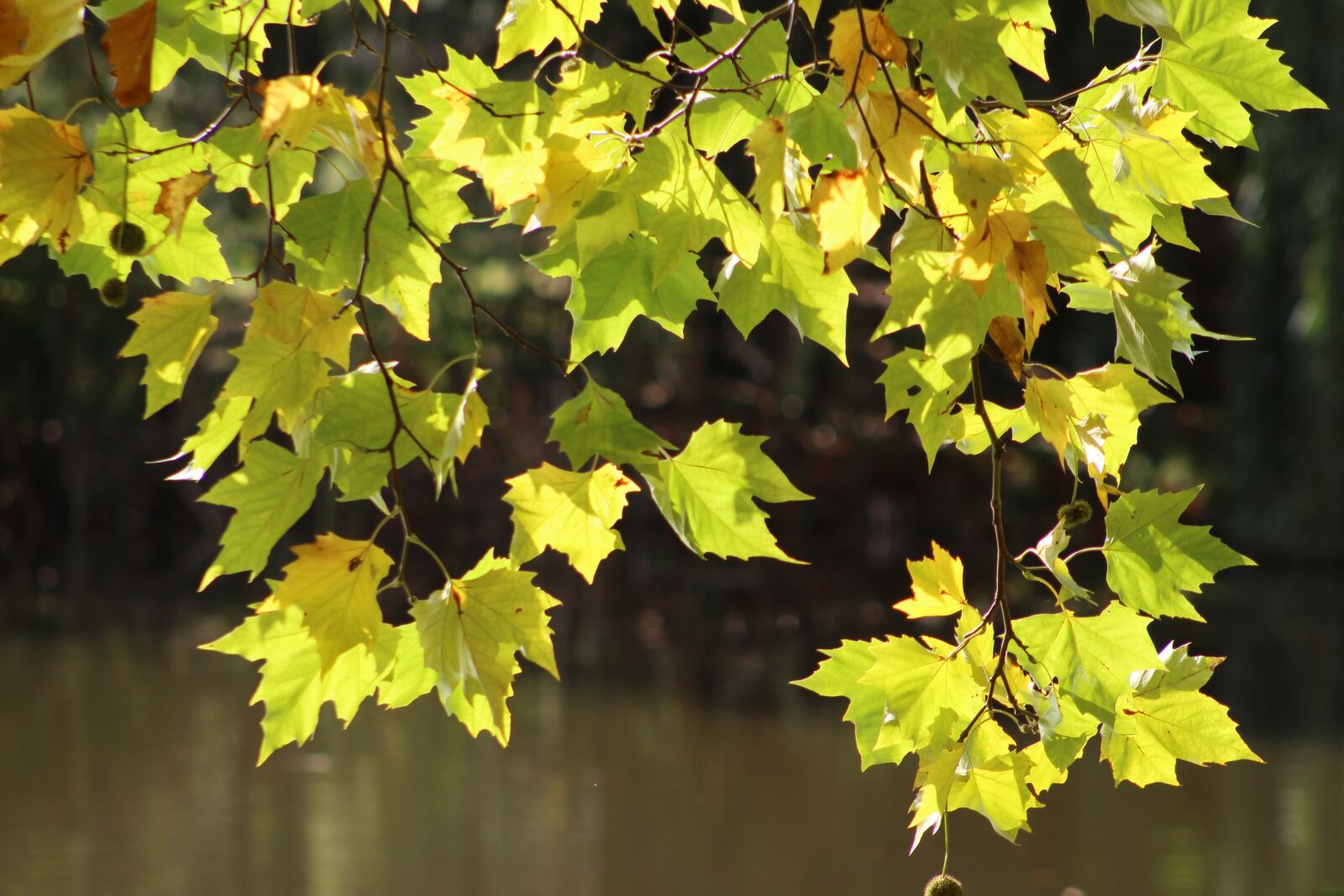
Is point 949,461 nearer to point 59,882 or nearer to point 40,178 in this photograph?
point 59,882

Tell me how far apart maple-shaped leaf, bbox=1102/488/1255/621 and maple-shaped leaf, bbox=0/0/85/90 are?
1.87 feet

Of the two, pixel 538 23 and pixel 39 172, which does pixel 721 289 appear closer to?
pixel 538 23

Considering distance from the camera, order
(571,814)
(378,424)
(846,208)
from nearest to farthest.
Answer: (846,208) < (378,424) < (571,814)

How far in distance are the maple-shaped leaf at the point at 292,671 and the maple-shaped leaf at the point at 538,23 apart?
0.33m

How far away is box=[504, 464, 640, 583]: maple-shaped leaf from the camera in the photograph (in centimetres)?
80

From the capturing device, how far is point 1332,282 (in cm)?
558

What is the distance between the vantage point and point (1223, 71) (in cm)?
85

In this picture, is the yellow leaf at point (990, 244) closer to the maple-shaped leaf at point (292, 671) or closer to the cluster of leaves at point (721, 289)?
the cluster of leaves at point (721, 289)

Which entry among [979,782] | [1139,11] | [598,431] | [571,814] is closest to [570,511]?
[598,431]

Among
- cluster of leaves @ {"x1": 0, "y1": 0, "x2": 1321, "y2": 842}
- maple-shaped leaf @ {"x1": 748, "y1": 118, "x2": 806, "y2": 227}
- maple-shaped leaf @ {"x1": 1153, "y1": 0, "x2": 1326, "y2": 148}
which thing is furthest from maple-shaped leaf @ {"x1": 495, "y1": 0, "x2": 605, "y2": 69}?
maple-shaped leaf @ {"x1": 1153, "y1": 0, "x2": 1326, "y2": 148}

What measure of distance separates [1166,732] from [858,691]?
0.16 m

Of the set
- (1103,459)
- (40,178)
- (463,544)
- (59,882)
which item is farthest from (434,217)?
(463,544)

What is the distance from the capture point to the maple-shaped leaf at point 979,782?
0.82 m

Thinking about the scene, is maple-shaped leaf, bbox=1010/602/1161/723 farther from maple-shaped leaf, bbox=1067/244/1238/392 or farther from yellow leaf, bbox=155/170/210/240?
yellow leaf, bbox=155/170/210/240
